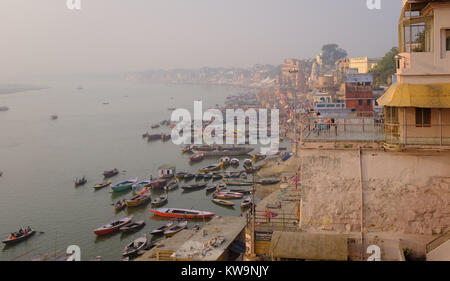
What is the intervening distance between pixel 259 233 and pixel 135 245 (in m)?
6.93

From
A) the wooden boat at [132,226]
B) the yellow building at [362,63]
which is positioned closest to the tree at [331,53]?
the yellow building at [362,63]

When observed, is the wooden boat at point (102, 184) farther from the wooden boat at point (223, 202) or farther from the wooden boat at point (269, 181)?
the wooden boat at point (269, 181)

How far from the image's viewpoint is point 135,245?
1122 centimetres

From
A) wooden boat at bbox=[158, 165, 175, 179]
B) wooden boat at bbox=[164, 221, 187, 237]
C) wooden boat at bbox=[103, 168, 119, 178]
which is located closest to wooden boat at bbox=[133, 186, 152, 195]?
wooden boat at bbox=[158, 165, 175, 179]

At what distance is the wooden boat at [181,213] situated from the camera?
1369cm

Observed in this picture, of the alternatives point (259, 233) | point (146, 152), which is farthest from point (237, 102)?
point (259, 233)

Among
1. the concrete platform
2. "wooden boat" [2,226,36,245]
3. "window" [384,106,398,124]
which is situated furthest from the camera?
"wooden boat" [2,226,36,245]

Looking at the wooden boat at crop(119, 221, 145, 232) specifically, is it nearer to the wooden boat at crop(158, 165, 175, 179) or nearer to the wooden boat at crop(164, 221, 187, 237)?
the wooden boat at crop(164, 221, 187, 237)

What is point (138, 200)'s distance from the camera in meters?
15.5

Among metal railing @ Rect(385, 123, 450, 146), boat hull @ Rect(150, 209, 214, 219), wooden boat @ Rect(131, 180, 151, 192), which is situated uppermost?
metal railing @ Rect(385, 123, 450, 146)

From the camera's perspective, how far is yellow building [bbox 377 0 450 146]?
412cm

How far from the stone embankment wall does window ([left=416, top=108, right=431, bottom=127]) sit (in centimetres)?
34
